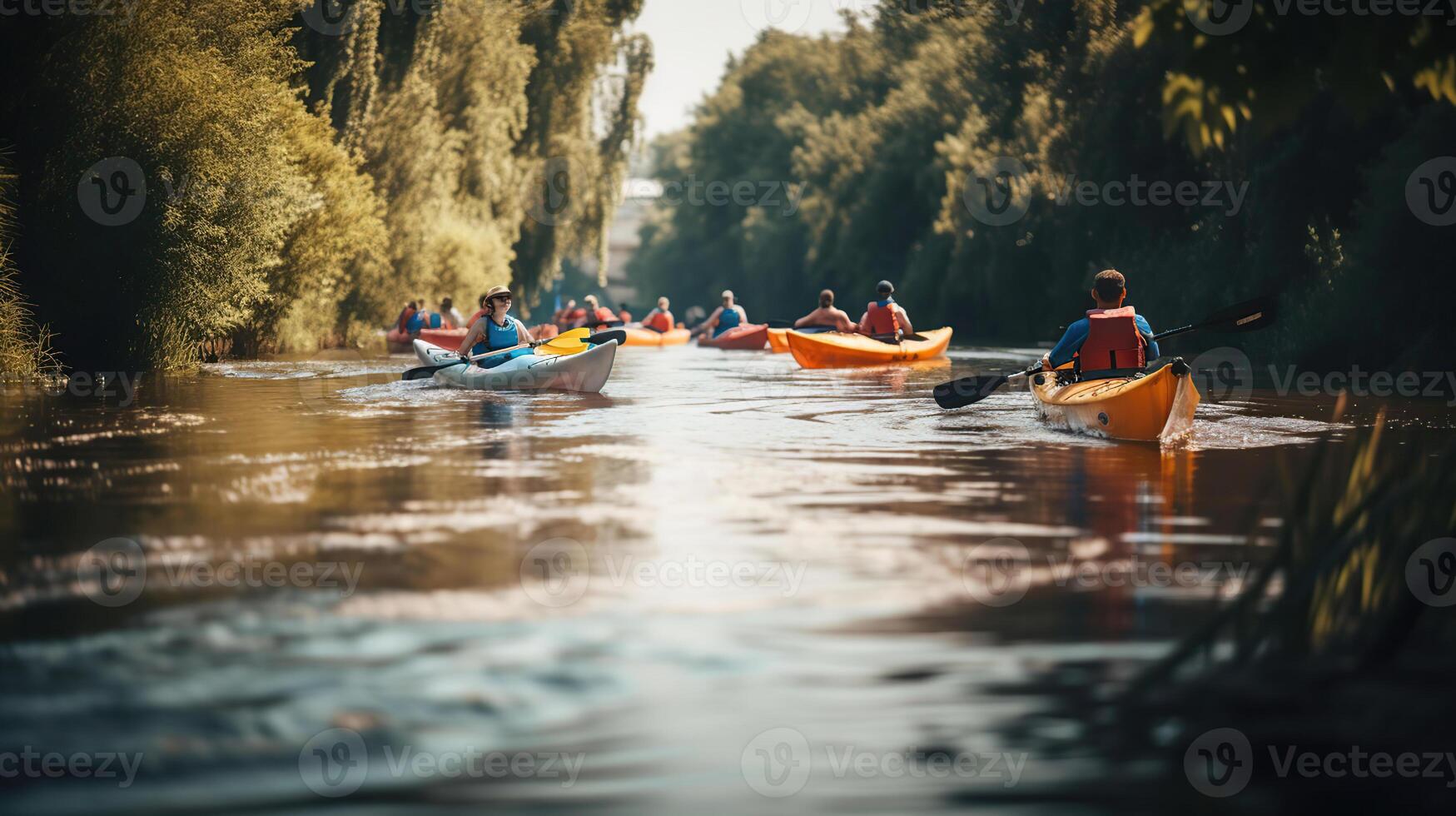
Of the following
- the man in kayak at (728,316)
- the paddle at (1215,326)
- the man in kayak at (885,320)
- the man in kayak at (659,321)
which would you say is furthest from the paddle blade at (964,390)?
the man in kayak at (659,321)

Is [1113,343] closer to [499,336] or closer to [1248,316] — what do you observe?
[1248,316]

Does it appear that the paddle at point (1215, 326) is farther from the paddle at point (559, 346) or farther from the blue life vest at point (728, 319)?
the blue life vest at point (728, 319)

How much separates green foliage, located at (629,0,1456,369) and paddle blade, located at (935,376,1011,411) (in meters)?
2.96

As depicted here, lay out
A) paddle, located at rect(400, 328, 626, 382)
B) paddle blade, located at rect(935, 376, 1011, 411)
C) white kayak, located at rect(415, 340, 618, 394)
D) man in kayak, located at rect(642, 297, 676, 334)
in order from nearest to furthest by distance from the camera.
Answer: paddle blade, located at rect(935, 376, 1011, 411) → white kayak, located at rect(415, 340, 618, 394) → paddle, located at rect(400, 328, 626, 382) → man in kayak, located at rect(642, 297, 676, 334)

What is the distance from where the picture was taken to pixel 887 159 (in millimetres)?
44000

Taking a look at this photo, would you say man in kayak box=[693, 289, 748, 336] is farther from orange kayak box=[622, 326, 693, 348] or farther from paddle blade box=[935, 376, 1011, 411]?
paddle blade box=[935, 376, 1011, 411]

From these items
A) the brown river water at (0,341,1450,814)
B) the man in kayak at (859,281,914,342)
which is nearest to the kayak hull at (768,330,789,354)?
the man in kayak at (859,281,914,342)

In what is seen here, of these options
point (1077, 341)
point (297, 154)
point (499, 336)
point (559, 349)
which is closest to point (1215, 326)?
point (1077, 341)

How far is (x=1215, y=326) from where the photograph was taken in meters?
12.5

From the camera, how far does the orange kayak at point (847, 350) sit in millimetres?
24156

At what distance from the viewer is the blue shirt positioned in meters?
12.6

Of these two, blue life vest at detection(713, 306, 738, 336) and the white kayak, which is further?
blue life vest at detection(713, 306, 738, 336)

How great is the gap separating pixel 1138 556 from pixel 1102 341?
594cm

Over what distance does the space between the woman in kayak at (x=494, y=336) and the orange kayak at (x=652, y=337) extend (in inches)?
738
